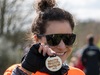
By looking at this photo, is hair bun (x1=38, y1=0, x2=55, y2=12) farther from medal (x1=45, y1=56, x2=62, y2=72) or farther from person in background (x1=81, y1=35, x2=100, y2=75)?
person in background (x1=81, y1=35, x2=100, y2=75)

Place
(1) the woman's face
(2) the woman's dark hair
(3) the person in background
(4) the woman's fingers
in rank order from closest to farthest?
1. (4) the woman's fingers
2. (1) the woman's face
3. (2) the woman's dark hair
4. (3) the person in background

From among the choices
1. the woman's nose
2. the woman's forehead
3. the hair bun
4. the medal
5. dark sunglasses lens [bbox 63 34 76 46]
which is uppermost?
the hair bun

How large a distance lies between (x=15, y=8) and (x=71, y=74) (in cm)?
517

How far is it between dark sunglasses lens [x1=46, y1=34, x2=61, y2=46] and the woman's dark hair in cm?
14

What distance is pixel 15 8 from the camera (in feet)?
26.7

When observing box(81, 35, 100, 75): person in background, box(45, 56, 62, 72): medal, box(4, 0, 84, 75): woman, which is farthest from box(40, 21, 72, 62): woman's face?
box(81, 35, 100, 75): person in background

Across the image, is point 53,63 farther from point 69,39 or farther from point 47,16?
point 47,16

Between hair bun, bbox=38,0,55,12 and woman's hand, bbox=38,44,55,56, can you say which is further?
hair bun, bbox=38,0,55,12

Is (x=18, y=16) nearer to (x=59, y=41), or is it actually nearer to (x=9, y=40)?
(x=9, y=40)

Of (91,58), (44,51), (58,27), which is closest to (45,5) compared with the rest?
(58,27)

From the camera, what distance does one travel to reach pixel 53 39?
2.82 meters

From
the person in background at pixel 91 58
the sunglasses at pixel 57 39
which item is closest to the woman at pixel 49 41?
the sunglasses at pixel 57 39

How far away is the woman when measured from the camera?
2.58 m

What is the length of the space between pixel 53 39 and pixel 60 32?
3.6 inches
